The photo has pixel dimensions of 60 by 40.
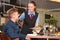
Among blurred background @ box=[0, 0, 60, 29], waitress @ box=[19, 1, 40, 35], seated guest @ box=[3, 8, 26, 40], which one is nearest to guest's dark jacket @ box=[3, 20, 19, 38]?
seated guest @ box=[3, 8, 26, 40]

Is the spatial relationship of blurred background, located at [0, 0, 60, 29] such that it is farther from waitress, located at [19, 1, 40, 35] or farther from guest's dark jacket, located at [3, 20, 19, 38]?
guest's dark jacket, located at [3, 20, 19, 38]

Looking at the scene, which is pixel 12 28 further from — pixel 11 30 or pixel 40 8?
pixel 40 8

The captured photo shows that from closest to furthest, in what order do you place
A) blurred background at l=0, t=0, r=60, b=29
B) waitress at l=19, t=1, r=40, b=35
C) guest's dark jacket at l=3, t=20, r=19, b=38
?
guest's dark jacket at l=3, t=20, r=19, b=38, waitress at l=19, t=1, r=40, b=35, blurred background at l=0, t=0, r=60, b=29

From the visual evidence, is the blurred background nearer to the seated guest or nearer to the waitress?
the waitress

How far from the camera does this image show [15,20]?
10.2 ft

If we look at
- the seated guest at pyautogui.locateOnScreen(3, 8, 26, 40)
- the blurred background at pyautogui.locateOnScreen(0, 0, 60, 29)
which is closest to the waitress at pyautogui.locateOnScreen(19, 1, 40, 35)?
the seated guest at pyautogui.locateOnScreen(3, 8, 26, 40)

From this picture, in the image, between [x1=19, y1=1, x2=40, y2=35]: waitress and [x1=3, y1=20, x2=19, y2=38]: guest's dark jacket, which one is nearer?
[x1=3, y1=20, x2=19, y2=38]: guest's dark jacket

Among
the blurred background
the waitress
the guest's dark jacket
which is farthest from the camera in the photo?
the blurred background

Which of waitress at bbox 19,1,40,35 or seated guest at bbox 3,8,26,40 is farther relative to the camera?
waitress at bbox 19,1,40,35

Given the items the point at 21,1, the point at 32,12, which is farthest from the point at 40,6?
the point at 32,12

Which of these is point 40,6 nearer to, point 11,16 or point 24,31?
point 24,31

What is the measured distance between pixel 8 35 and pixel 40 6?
3.45 metres

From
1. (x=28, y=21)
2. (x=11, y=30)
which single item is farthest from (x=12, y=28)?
(x=28, y=21)

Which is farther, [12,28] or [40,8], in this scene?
[40,8]
